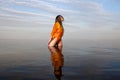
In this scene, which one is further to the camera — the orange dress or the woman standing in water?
the orange dress

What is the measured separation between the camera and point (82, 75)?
8.49 m

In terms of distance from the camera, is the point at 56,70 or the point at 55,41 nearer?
the point at 56,70

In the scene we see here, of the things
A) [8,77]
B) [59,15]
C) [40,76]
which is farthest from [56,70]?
[59,15]

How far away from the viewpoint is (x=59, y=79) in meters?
7.77

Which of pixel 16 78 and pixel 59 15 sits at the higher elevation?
pixel 59 15

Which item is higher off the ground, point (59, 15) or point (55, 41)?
point (59, 15)

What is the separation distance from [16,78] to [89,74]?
2.17 metres

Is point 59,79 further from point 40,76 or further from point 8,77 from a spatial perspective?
point 8,77

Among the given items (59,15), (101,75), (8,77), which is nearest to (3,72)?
(8,77)

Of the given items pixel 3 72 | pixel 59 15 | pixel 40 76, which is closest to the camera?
pixel 40 76

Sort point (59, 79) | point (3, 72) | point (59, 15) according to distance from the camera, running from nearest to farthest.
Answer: point (59, 79) < point (3, 72) < point (59, 15)

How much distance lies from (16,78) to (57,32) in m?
14.4

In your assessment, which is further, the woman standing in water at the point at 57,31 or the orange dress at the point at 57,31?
the orange dress at the point at 57,31

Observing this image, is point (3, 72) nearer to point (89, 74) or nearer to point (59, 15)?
point (89, 74)
